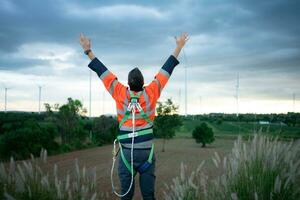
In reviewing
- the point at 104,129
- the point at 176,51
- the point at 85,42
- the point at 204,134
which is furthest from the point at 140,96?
the point at 104,129

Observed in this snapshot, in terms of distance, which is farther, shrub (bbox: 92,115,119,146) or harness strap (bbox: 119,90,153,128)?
shrub (bbox: 92,115,119,146)

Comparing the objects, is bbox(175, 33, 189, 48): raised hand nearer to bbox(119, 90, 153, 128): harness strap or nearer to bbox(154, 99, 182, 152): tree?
bbox(119, 90, 153, 128): harness strap

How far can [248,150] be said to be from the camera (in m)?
4.79

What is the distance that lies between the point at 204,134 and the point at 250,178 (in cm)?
3804

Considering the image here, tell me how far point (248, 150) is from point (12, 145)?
23797 mm

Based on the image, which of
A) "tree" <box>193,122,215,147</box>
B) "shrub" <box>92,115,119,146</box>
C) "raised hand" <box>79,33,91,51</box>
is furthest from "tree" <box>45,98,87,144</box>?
"raised hand" <box>79,33,91,51</box>

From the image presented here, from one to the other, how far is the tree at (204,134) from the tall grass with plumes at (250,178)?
36478 millimetres

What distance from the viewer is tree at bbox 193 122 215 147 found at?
41.0 metres

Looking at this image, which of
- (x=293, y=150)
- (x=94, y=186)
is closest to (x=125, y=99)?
(x=94, y=186)

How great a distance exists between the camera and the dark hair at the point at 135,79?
16.0 ft

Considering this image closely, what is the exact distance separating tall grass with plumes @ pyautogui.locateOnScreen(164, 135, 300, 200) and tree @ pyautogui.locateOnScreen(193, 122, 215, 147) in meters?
→ 36.5

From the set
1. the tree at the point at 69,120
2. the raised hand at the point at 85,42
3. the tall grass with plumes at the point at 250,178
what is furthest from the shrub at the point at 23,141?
the tall grass with plumes at the point at 250,178

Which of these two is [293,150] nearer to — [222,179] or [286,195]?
[286,195]

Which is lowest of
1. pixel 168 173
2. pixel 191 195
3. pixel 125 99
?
pixel 168 173
